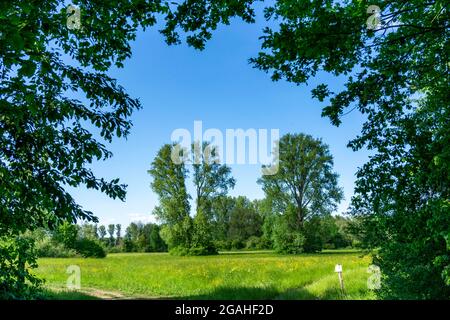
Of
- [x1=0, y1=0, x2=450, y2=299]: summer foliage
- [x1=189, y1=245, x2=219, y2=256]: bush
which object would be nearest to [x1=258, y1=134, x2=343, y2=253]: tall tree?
[x1=189, y1=245, x2=219, y2=256]: bush

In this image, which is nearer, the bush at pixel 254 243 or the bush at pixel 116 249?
the bush at pixel 116 249

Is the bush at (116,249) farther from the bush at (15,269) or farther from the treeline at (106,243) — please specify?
the bush at (15,269)

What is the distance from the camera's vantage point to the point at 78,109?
703cm

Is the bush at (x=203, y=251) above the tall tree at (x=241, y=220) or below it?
below

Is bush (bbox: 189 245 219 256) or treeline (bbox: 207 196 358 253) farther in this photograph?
treeline (bbox: 207 196 358 253)

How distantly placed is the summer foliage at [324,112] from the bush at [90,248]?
59.8 ft

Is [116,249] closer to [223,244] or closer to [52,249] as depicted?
[52,249]

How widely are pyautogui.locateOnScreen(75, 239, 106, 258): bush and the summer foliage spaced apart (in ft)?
59.8

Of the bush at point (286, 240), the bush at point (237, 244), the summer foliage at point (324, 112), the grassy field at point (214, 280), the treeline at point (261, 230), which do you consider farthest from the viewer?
the bush at point (286, 240)

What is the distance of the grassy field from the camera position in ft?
42.5

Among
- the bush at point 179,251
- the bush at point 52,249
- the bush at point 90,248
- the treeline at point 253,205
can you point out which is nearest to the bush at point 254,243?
the treeline at point 253,205

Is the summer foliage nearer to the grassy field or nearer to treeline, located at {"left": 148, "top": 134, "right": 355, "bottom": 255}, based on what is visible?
the grassy field

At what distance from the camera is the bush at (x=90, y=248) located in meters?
24.8

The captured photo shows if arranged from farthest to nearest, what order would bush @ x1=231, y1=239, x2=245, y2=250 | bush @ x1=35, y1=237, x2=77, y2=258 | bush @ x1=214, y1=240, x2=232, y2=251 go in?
bush @ x1=231, y1=239, x2=245, y2=250, bush @ x1=214, y1=240, x2=232, y2=251, bush @ x1=35, y1=237, x2=77, y2=258
